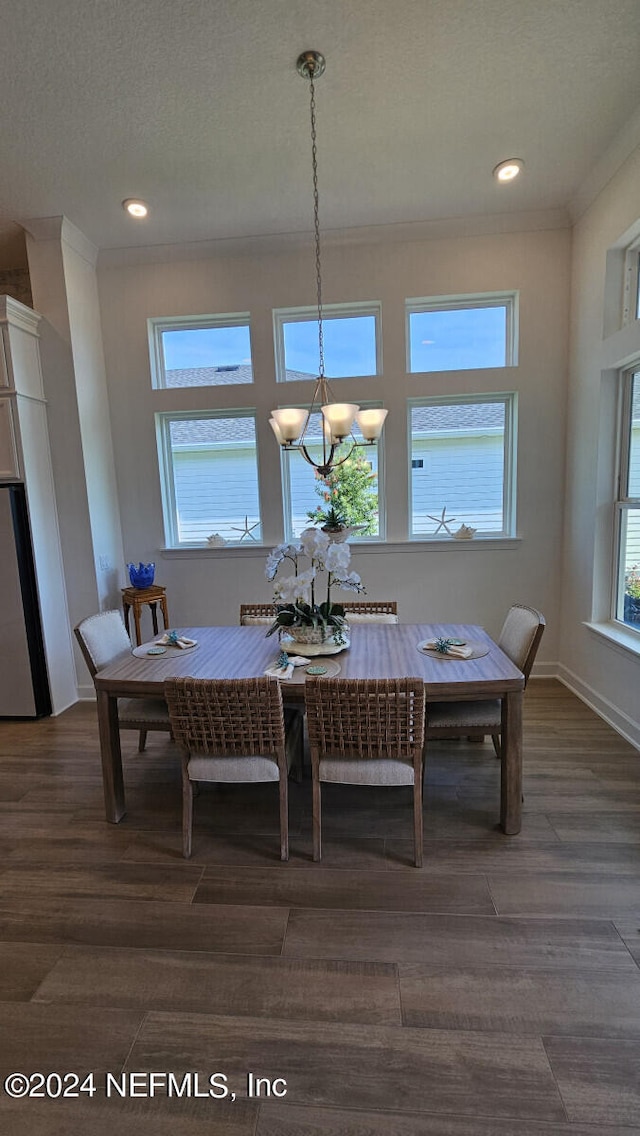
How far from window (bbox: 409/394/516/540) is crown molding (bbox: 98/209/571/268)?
1188 millimetres

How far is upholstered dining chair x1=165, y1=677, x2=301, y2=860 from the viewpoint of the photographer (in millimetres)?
1871

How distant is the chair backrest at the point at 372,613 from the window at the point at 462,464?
1.07m

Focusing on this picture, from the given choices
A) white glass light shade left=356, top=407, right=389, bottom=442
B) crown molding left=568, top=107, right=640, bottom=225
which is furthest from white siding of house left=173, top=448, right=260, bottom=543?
crown molding left=568, top=107, right=640, bottom=225

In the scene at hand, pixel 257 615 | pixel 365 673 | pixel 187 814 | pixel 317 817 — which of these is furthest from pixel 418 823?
pixel 257 615

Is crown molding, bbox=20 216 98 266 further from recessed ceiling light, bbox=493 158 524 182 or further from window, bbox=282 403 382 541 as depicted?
recessed ceiling light, bbox=493 158 524 182

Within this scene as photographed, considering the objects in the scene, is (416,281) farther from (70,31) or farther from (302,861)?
(302,861)

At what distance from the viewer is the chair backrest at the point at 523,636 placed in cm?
225

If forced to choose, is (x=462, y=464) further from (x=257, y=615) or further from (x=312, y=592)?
(x=312, y=592)

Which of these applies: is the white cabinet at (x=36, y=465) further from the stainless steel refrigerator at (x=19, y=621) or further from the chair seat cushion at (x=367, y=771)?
the chair seat cushion at (x=367, y=771)

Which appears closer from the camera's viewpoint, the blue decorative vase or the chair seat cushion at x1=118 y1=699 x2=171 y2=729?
the chair seat cushion at x1=118 y1=699 x2=171 y2=729

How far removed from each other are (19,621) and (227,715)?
7.74 ft

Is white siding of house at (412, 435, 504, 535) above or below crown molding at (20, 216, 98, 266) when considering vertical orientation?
below

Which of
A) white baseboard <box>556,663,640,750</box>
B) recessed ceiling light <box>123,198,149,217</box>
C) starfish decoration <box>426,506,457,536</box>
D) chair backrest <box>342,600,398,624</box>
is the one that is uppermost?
recessed ceiling light <box>123,198,149,217</box>

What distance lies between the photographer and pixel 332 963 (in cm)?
154
